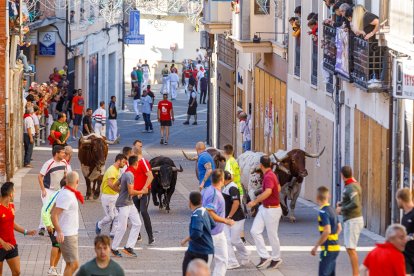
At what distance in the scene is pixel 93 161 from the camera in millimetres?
30734

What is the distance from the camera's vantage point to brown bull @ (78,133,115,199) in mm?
30531

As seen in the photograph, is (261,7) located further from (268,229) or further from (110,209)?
(268,229)

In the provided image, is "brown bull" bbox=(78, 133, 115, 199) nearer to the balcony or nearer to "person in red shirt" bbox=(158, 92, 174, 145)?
the balcony

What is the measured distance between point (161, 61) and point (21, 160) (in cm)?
4791

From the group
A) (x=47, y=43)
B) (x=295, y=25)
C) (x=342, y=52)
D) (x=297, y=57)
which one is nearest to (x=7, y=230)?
(x=342, y=52)

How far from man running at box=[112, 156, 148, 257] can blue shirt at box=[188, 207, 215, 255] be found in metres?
4.33

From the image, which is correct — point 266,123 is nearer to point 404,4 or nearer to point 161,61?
point 404,4

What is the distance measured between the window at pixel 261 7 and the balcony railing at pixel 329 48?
1008 cm

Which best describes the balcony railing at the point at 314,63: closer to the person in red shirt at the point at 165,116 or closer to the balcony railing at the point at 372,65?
the balcony railing at the point at 372,65

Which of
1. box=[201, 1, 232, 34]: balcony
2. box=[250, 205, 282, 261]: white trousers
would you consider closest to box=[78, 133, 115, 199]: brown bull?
box=[250, 205, 282, 261]: white trousers

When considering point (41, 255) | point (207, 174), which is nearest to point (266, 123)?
point (207, 174)

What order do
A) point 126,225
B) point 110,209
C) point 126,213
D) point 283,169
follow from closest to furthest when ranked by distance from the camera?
point 126,213
point 126,225
point 110,209
point 283,169

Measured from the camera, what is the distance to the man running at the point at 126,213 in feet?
69.7

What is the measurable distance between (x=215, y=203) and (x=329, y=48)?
35.3 feet
